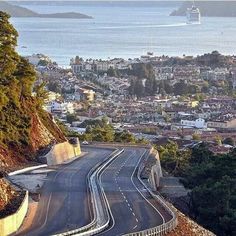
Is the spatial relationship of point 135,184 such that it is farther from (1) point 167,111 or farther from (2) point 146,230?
(1) point 167,111

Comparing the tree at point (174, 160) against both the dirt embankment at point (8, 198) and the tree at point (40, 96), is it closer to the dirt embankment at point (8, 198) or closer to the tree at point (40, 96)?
the tree at point (40, 96)

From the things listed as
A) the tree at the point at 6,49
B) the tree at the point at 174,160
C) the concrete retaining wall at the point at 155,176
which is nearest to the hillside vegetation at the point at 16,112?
the tree at the point at 6,49

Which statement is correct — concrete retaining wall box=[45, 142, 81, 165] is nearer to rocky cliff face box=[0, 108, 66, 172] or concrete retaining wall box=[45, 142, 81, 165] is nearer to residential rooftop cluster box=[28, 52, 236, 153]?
rocky cliff face box=[0, 108, 66, 172]

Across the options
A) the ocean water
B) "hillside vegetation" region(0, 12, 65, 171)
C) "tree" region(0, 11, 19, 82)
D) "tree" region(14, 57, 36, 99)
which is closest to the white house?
"hillside vegetation" region(0, 12, 65, 171)

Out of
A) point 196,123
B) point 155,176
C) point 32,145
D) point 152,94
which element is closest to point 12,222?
point 32,145

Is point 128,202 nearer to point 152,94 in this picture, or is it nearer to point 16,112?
point 16,112

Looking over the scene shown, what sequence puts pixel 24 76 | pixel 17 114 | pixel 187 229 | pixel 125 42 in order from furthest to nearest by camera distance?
pixel 125 42 < pixel 24 76 < pixel 17 114 < pixel 187 229

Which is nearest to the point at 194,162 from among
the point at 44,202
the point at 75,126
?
the point at 44,202
